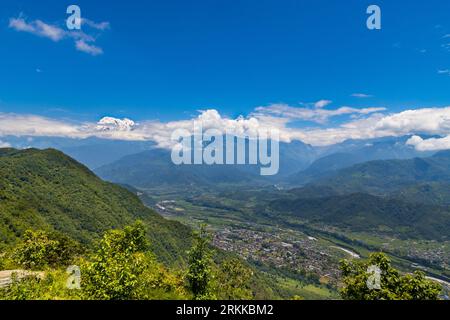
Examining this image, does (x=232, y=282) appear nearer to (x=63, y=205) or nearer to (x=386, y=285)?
(x=386, y=285)

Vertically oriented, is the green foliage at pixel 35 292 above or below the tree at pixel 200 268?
above

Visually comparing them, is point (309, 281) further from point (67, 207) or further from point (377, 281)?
point (377, 281)

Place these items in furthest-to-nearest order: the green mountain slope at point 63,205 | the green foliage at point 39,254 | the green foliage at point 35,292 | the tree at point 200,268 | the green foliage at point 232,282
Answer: the green mountain slope at point 63,205, the green foliage at point 232,282, the green foliage at point 39,254, the tree at point 200,268, the green foliage at point 35,292

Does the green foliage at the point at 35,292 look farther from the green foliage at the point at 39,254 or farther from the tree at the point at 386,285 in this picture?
the tree at the point at 386,285

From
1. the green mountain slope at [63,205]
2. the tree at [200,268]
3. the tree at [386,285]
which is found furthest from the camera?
the green mountain slope at [63,205]

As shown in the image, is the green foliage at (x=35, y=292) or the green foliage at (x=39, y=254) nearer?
the green foliage at (x=35, y=292)

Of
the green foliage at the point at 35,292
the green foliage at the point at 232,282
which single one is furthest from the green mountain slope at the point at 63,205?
the green foliage at the point at 35,292

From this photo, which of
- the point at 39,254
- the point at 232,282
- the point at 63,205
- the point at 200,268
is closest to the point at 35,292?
the point at 200,268
